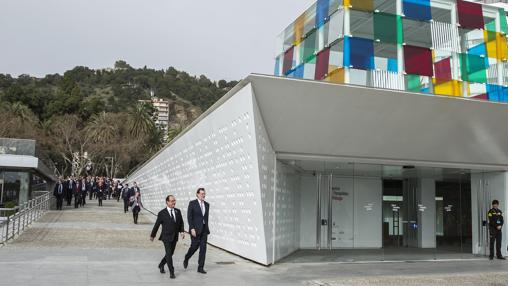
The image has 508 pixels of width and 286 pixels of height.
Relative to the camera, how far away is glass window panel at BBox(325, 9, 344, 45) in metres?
13.6

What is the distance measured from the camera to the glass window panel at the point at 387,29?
546 inches

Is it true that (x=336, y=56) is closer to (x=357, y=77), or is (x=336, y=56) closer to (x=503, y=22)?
(x=357, y=77)

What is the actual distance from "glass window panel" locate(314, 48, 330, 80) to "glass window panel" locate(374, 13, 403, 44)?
59.0 inches

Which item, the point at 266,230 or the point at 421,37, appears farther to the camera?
the point at 421,37

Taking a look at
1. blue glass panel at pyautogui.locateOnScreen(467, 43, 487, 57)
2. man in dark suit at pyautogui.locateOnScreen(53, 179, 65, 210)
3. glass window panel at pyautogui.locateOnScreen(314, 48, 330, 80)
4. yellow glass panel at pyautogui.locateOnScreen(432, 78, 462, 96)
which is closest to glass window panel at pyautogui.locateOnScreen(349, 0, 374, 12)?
glass window panel at pyautogui.locateOnScreen(314, 48, 330, 80)

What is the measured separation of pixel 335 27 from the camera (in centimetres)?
1398

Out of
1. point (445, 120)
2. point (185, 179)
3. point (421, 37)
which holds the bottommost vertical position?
point (185, 179)

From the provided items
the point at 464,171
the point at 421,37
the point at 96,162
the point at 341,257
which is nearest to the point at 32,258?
the point at 341,257

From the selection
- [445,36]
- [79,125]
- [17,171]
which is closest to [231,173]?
[445,36]

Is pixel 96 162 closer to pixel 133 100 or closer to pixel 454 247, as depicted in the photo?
pixel 133 100

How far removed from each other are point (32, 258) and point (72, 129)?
146 ft

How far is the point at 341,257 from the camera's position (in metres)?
14.1

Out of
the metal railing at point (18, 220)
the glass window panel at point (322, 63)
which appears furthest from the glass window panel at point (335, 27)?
the metal railing at point (18, 220)

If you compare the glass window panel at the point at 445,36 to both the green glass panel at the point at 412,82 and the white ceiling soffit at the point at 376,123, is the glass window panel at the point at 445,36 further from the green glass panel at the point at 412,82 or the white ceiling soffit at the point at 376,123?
the white ceiling soffit at the point at 376,123
